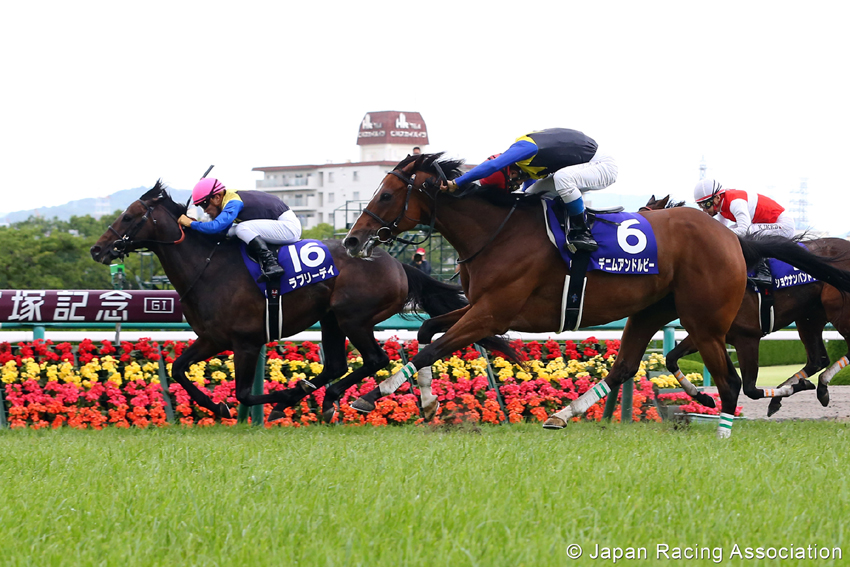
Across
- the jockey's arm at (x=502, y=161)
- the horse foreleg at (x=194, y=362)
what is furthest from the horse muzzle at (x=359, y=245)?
the horse foreleg at (x=194, y=362)

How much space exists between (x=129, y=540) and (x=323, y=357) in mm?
5564

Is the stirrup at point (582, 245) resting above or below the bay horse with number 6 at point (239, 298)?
above

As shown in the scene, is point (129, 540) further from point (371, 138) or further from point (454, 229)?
point (371, 138)

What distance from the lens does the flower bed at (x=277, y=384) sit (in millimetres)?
7648

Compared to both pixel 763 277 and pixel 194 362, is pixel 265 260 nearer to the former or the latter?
pixel 194 362

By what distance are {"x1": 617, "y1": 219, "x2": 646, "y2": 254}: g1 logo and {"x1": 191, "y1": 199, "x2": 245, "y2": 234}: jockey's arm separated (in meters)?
2.94

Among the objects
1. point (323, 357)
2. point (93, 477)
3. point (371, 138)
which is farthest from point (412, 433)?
point (371, 138)

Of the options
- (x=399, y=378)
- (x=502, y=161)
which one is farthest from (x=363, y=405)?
(x=502, y=161)

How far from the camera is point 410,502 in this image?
3.36 m

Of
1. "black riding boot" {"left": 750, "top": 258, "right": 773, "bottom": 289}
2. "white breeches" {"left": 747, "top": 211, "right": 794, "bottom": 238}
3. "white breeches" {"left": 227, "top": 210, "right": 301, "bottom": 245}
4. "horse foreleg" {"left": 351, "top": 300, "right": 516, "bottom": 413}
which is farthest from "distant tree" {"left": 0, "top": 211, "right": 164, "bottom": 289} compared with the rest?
"horse foreleg" {"left": 351, "top": 300, "right": 516, "bottom": 413}

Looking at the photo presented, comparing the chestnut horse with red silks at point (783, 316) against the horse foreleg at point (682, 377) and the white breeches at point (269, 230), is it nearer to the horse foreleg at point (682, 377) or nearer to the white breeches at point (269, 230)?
the horse foreleg at point (682, 377)

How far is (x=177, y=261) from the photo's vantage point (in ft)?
23.9

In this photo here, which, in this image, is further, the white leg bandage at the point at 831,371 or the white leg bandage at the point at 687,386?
the white leg bandage at the point at 831,371

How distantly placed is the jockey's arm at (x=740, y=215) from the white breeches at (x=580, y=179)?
182 cm
